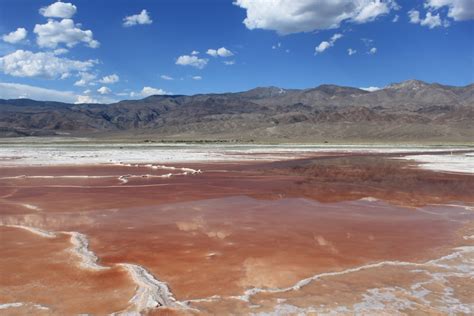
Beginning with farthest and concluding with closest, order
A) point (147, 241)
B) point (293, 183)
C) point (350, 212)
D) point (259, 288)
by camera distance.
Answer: point (293, 183), point (350, 212), point (147, 241), point (259, 288)

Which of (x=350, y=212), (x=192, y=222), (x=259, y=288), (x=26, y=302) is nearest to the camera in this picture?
(x=26, y=302)

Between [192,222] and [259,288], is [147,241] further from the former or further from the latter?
[259,288]

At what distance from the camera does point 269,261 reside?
991cm

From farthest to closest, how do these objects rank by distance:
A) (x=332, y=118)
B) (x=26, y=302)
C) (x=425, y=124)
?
(x=332, y=118) < (x=425, y=124) < (x=26, y=302)

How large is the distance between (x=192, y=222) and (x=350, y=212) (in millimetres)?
5794

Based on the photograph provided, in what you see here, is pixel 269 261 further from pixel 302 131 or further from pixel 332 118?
pixel 332 118

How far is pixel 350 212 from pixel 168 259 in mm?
8284

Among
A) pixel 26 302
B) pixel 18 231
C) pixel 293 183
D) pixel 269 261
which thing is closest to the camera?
pixel 26 302

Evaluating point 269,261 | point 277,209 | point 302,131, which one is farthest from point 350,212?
point 302,131

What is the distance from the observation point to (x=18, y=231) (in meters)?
12.8

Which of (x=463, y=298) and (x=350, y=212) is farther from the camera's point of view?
(x=350, y=212)

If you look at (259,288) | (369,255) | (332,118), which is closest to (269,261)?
(259,288)

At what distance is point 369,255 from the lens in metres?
10.4

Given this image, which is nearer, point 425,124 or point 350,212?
point 350,212
